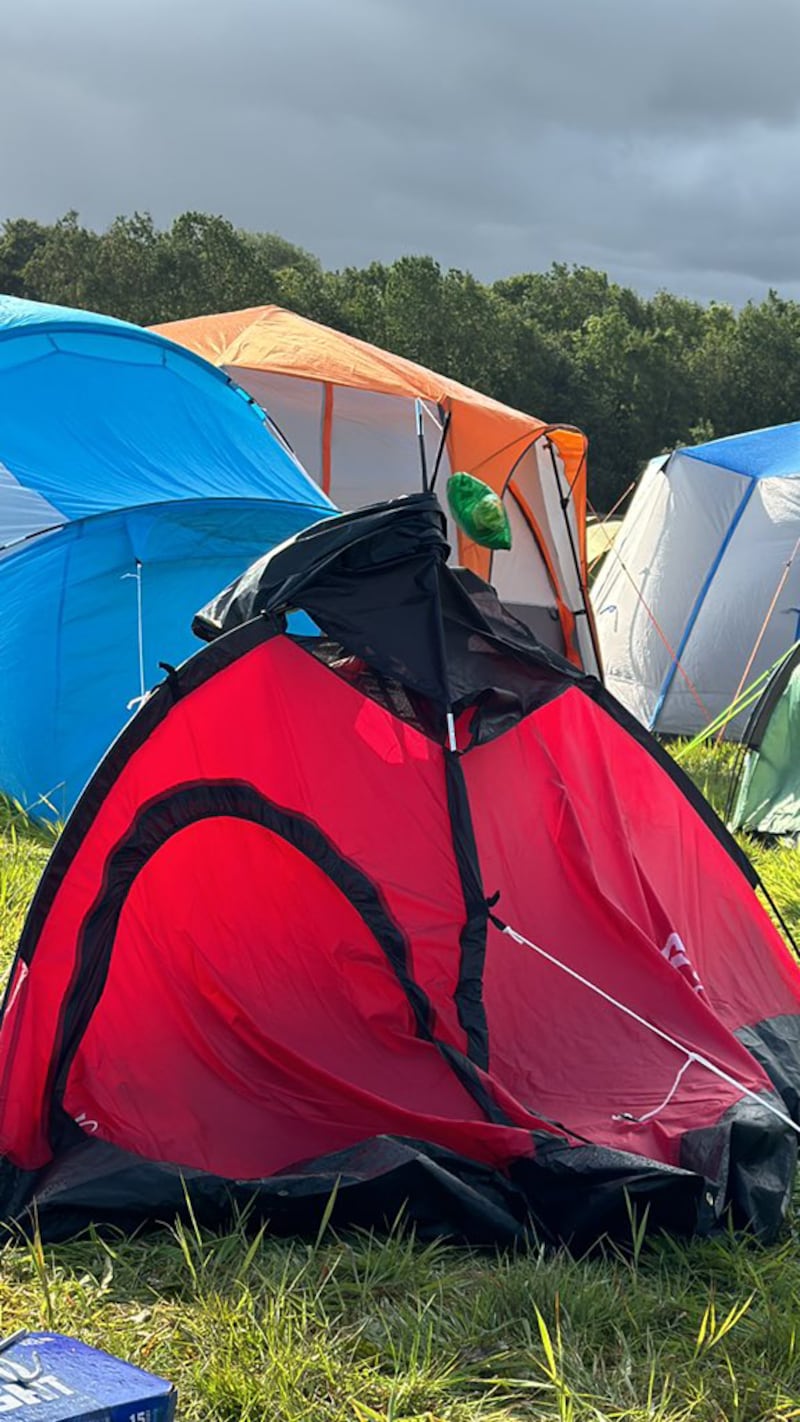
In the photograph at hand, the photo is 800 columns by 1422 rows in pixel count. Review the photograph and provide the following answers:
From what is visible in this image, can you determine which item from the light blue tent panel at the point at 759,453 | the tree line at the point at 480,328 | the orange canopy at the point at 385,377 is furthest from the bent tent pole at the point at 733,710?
the tree line at the point at 480,328

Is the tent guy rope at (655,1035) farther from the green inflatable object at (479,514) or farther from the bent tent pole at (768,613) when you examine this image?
the bent tent pole at (768,613)

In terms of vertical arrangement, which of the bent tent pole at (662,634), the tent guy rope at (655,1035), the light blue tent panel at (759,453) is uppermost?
the light blue tent panel at (759,453)

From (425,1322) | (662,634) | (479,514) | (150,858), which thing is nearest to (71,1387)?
(425,1322)

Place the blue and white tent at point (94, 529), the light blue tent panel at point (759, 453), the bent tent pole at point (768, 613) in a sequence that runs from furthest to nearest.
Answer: the light blue tent panel at point (759, 453) < the bent tent pole at point (768, 613) < the blue and white tent at point (94, 529)

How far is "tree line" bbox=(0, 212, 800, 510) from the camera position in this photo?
28234 millimetres

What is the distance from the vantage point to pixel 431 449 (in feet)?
30.1

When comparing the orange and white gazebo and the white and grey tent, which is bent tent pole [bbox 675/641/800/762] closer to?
the white and grey tent

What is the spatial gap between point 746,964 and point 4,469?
407 cm

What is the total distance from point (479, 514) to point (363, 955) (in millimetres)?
1233

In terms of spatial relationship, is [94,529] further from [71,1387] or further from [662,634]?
[71,1387]

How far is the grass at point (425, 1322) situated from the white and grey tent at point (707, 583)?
6099 mm

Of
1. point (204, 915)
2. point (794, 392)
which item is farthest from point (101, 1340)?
point (794, 392)

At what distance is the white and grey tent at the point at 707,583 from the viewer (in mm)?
8570

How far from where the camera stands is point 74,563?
5.88 meters
